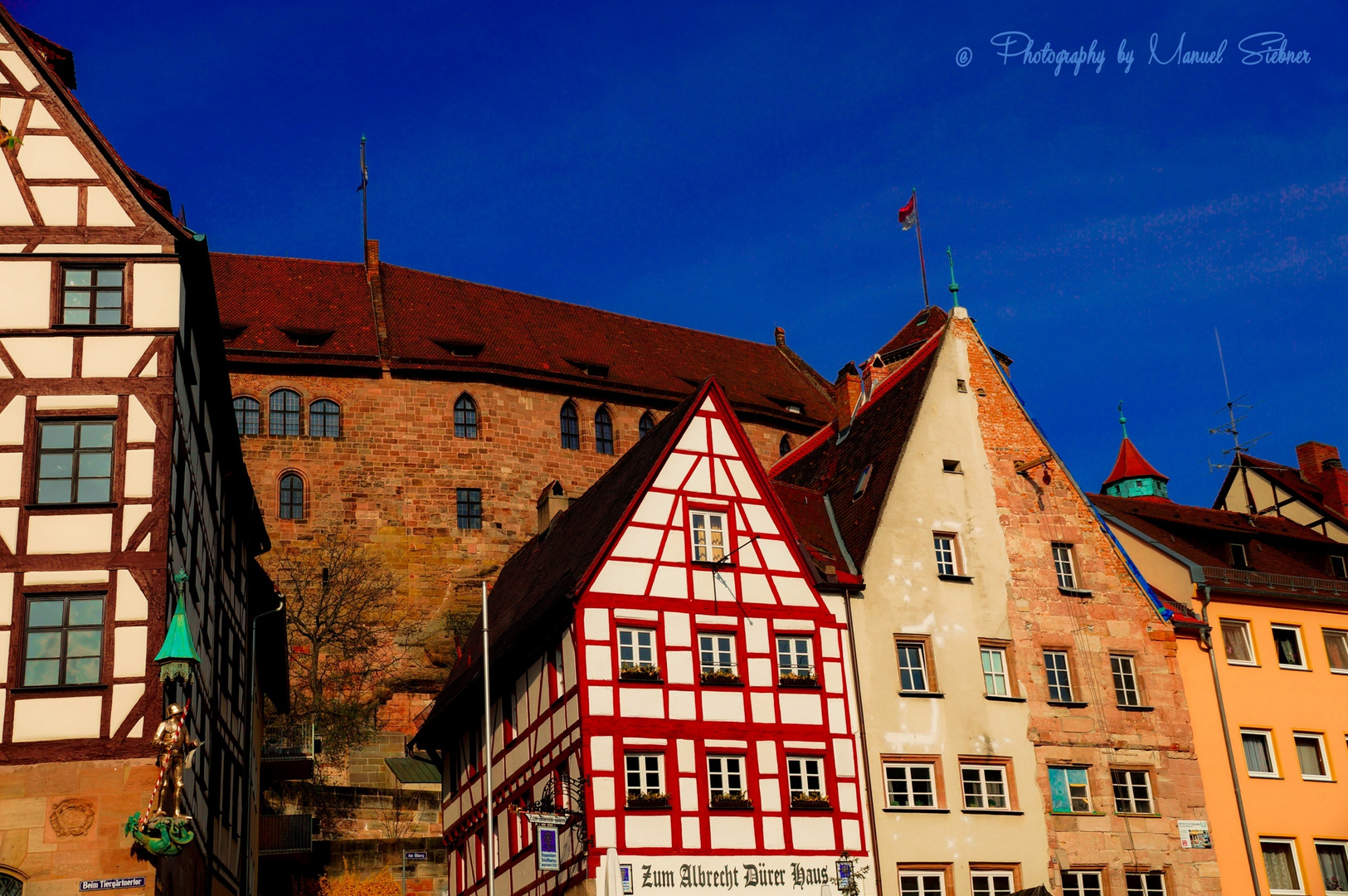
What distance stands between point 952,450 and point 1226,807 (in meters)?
9.04

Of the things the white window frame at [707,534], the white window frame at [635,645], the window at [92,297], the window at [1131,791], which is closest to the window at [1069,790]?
the window at [1131,791]

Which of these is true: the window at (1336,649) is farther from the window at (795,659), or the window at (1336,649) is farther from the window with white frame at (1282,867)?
the window at (795,659)

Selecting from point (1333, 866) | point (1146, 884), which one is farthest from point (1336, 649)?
point (1146, 884)

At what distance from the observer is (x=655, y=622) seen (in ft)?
99.6

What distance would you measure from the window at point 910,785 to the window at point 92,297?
15786 millimetres

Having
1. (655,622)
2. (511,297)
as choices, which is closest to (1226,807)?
(655,622)

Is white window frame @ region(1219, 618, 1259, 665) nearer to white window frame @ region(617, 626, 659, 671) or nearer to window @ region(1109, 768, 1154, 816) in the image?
window @ region(1109, 768, 1154, 816)

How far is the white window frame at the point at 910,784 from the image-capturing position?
30969 millimetres

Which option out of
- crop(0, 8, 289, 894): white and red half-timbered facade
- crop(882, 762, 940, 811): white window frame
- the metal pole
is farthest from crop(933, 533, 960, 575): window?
crop(0, 8, 289, 894): white and red half-timbered facade

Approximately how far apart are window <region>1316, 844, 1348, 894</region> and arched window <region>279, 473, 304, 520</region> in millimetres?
33154

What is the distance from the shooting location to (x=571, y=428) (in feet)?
199

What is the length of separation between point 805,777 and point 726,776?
1605 millimetres

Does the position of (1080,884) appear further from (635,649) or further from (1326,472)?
(1326,472)

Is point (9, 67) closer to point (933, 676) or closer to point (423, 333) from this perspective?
point (933, 676)
